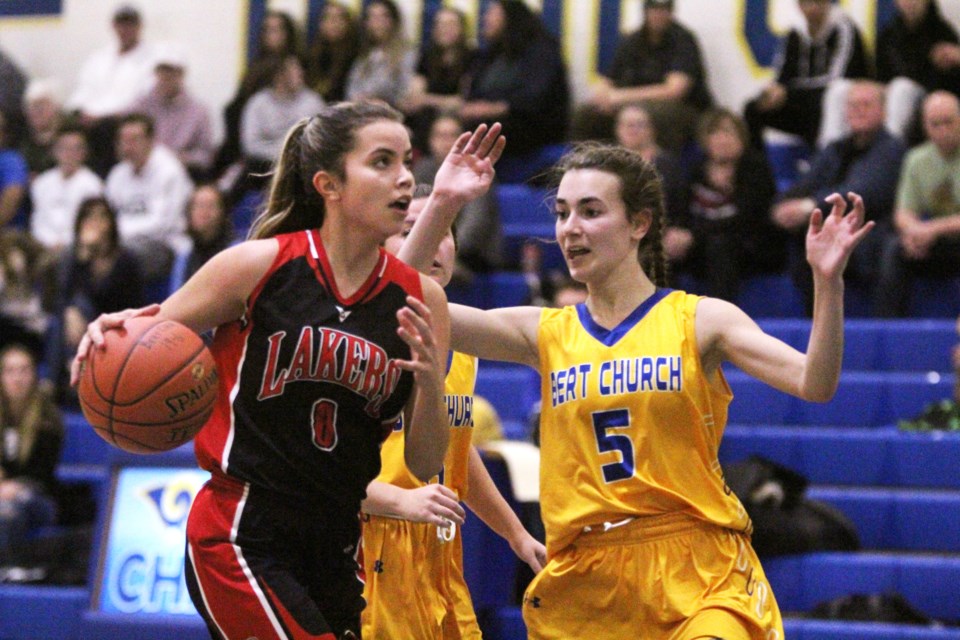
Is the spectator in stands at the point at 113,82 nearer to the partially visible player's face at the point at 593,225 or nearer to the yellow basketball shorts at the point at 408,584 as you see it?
the yellow basketball shorts at the point at 408,584

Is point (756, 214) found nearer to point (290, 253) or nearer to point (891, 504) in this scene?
point (891, 504)

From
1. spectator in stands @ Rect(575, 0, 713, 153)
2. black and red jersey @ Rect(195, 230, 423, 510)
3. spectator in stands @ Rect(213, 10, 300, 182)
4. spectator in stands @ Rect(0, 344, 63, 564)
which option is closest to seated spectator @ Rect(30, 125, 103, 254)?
spectator in stands @ Rect(213, 10, 300, 182)

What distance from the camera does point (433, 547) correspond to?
4.50 metres

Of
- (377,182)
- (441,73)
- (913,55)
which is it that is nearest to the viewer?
(377,182)

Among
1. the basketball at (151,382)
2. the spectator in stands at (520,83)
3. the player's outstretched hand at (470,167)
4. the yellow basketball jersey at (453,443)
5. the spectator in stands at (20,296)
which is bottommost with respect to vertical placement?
the spectator in stands at (20,296)

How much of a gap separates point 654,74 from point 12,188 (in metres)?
5.09

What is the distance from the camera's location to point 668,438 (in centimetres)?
407

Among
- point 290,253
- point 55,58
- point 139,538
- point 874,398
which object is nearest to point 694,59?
point 874,398

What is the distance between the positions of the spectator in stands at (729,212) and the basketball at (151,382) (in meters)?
6.07

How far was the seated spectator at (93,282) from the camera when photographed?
10492 mm

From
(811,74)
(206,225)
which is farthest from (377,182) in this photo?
(811,74)

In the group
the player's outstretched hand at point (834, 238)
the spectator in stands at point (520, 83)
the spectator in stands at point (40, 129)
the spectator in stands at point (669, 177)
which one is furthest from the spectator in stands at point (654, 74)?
Result: the player's outstretched hand at point (834, 238)

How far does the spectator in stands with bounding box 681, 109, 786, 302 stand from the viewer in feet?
30.8

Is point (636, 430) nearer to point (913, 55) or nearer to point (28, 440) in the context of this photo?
point (28, 440)
